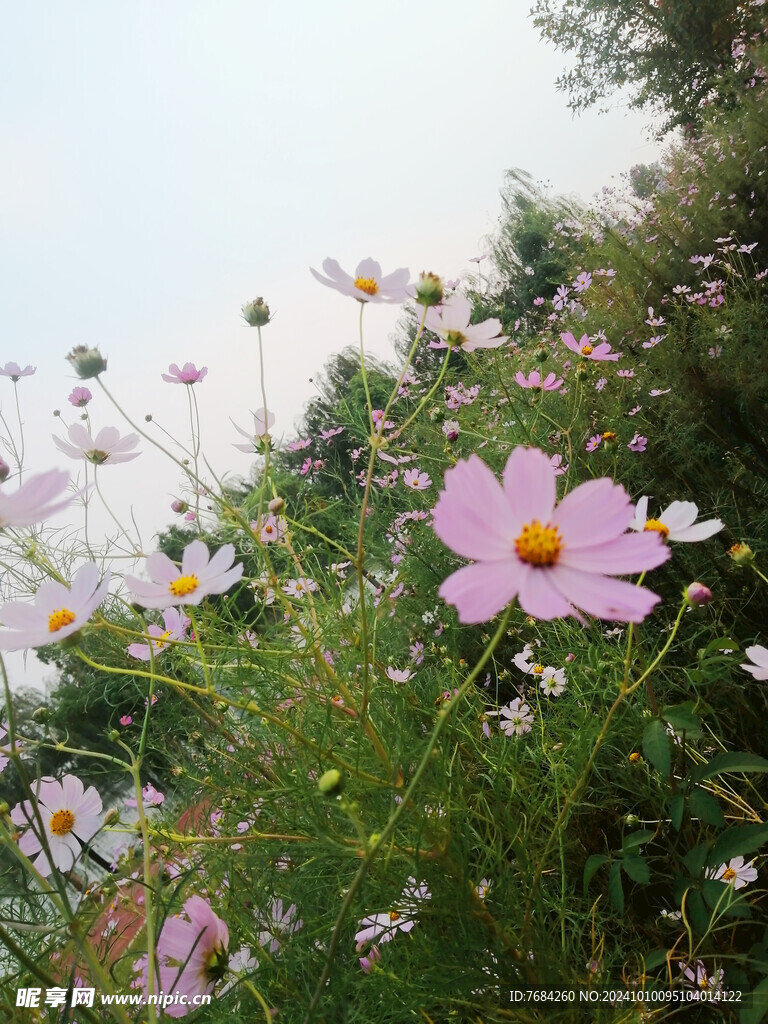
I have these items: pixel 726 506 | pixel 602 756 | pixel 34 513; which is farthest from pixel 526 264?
pixel 34 513

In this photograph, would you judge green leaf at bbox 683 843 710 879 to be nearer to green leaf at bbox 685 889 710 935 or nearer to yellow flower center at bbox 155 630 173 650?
green leaf at bbox 685 889 710 935

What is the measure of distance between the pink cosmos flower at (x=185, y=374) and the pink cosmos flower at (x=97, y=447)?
0.44 ft

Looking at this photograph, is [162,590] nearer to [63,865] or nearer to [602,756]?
[63,865]

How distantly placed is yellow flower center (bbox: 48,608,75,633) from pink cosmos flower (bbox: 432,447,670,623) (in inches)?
10.6

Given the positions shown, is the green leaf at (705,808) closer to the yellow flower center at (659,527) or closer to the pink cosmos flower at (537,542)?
the yellow flower center at (659,527)

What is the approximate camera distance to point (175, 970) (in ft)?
1.29

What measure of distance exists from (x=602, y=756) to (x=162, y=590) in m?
0.60

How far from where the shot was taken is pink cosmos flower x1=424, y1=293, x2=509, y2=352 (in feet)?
1.61

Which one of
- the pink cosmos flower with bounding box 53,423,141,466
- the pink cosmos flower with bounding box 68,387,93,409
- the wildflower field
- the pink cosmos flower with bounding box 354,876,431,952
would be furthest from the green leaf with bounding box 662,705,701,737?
the pink cosmos flower with bounding box 68,387,93,409

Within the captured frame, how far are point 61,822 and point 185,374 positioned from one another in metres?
0.51

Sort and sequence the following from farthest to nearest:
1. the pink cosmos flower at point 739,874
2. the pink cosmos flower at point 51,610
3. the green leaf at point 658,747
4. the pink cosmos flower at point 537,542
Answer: the pink cosmos flower at point 739,874 < the green leaf at point 658,747 < the pink cosmos flower at point 51,610 < the pink cosmos flower at point 537,542

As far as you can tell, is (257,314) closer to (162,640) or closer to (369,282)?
(369,282)

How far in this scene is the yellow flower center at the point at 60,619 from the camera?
0.37 metres

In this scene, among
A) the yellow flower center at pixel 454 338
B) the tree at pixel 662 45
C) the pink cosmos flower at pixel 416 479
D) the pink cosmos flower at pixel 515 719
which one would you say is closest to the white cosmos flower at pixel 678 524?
the yellow flower center at pixel 454 338
